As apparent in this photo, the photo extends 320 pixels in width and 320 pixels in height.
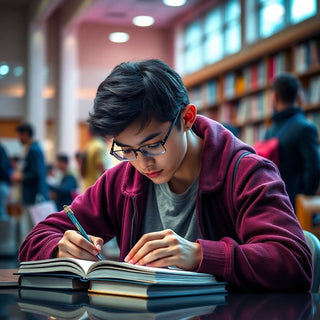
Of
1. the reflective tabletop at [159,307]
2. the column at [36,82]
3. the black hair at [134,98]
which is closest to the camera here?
the reflective tabletop at [159,307]

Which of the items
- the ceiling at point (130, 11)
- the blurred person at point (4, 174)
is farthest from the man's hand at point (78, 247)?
the ceiling at point (130, 11)

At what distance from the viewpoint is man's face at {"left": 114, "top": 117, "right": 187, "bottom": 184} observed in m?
1.35

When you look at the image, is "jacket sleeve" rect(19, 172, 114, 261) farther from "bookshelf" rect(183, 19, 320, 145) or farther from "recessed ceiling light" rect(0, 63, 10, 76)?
"recessed ceiling light" rect(0, 63, 10, 76)

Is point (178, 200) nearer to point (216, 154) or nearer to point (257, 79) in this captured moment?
point (216, 154)

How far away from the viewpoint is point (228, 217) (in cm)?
144

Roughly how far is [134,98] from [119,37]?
10.3 m

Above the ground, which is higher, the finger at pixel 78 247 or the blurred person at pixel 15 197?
the blurred person at pixel 15 197

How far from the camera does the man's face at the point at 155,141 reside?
4.42ft

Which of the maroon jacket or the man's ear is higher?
the man's ear

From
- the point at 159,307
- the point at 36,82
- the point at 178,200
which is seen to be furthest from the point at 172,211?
the point at 36,82

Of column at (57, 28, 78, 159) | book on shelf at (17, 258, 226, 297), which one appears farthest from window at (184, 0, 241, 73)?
book on shelf at (17, 258, 226, 297)

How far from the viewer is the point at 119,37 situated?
11.4 meters

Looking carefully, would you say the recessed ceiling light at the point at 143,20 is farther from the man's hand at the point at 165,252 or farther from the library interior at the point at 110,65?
the man's hand at the point at 165,252

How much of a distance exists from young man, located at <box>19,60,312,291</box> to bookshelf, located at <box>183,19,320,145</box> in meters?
4.71
